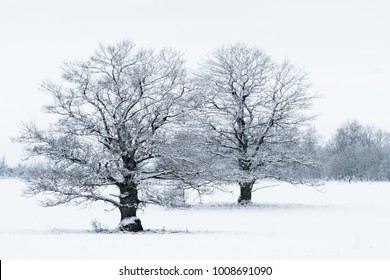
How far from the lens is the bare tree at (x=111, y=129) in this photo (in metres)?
22.9

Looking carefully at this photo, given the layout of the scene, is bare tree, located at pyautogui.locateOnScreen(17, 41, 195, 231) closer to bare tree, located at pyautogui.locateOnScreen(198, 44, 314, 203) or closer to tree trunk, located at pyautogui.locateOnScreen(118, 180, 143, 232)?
tree trunk, located at pyautogui.locateOnScreen(118, 180, 143, 232)

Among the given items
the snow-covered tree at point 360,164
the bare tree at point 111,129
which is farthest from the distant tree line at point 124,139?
the snow-covered tree at point 360,164

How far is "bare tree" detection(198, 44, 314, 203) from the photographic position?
126ft

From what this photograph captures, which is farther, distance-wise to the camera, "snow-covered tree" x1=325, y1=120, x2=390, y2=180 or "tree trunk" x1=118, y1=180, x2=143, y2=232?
"snow-covered tree" x1=325, y1=120, x2=390, y2=180

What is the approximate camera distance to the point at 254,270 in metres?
12.8

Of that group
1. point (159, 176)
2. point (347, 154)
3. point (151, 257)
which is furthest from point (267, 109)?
point (347, 154)

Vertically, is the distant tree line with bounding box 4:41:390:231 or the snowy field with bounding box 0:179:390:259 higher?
the distant tree line with bounding box 4:41:390:231

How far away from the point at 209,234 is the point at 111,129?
610cm

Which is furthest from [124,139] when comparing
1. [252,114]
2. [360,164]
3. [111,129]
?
[360,164]

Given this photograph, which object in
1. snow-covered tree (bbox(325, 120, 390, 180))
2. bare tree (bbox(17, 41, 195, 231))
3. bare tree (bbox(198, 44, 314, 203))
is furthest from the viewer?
snow-covered tree (bbox(325, 120, 390, 180))

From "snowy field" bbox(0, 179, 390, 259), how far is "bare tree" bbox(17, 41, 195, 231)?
208 cm

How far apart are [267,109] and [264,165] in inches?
156

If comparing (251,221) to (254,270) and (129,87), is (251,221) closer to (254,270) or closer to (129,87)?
(129,87)

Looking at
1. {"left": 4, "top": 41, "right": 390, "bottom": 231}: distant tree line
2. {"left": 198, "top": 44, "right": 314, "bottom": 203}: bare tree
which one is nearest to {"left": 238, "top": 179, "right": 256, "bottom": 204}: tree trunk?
{"left": 198, "top": 44, "right": 314, "bottom": 203}: bare tree
